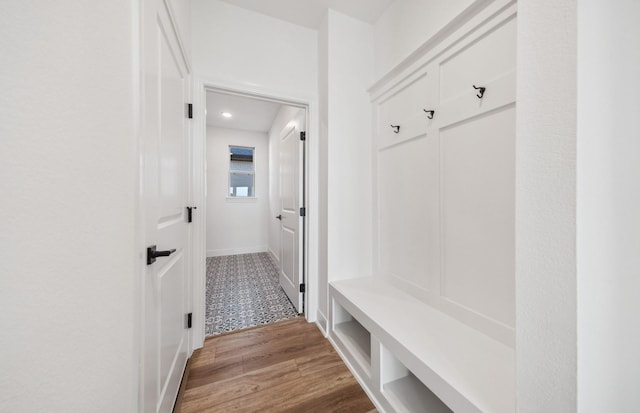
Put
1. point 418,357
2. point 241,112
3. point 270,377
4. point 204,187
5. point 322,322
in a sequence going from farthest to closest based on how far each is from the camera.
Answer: point 241,112 → point 322,322 → point 204,187 → point 270,377 → point 418,357

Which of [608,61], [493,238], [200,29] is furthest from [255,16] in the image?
[493,238]

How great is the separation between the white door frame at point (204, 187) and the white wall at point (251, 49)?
0.22 ft

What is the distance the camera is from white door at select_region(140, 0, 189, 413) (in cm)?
88

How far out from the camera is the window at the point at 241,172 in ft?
15.7

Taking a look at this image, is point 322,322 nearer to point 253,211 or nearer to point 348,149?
point 348,149

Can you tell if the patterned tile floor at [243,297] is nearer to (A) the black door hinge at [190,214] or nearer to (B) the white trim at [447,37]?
(A) the black door hinge at [190,214]

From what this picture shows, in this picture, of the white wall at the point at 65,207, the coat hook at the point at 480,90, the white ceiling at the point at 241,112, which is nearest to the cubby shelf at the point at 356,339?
the white wall at the point at 65,207

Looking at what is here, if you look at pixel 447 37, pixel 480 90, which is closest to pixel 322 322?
pixel 480 90

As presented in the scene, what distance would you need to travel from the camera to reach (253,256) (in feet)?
15.0

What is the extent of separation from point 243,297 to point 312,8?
2946 millimetres

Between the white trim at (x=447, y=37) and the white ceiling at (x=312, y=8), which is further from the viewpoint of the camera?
the white ceiling at (x=312, y=8)

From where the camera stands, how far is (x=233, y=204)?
4766mm

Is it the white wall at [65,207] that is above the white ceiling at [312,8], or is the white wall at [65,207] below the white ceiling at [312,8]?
below

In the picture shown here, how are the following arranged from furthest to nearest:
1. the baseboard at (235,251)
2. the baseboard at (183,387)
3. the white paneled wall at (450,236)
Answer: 1. the baseboard at (235,251)
2. the baseboard at (183,387)
3. the white paneled wall at (450,236)
